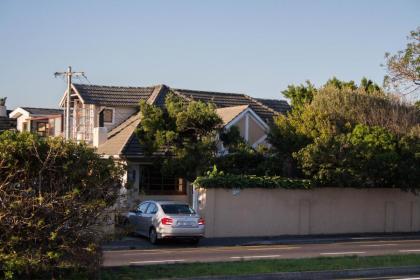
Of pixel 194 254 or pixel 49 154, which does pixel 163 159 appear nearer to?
pixel 194 254

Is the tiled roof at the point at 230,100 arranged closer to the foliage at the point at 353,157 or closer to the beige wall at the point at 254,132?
the beige wall at the point at 254,132

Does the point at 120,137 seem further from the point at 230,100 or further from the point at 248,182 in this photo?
the point at 230,100

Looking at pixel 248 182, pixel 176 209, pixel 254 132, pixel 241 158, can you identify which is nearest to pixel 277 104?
pixel 254 132

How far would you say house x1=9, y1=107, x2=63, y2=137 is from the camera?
41031 mm

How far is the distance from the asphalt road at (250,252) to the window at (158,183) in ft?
28.0

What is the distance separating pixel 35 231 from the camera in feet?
39.0

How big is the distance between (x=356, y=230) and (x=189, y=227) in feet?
34.4

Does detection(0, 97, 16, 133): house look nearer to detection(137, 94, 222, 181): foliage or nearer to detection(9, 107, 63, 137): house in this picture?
detection(9, 107, 63, 137): house

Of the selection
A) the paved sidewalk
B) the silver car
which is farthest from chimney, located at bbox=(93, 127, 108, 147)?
the silver car

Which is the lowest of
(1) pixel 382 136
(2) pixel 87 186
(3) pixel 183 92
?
(2) pixel 87 186

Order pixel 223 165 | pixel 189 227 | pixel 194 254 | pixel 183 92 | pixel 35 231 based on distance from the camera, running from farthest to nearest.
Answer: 1. pixel 183 92
2. pixel 223 165
3. pixel 189 227
4. pixel 194 254
5. pixel 35 231

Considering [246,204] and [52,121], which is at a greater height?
[52,121]

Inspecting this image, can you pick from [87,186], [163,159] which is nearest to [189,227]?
[163,159]

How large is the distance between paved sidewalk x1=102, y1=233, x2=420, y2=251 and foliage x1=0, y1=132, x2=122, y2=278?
7683 millimetres
